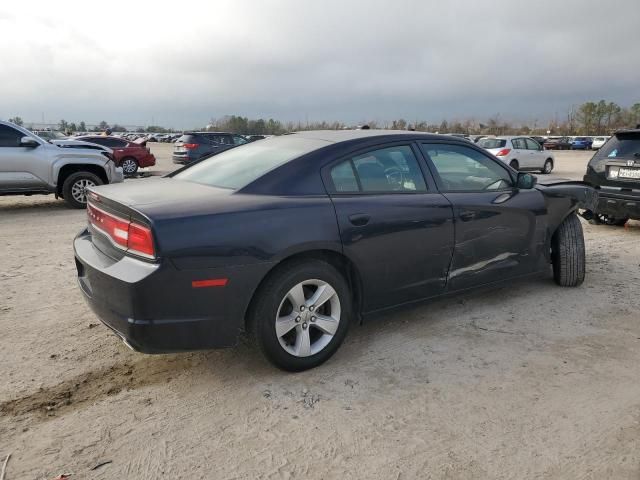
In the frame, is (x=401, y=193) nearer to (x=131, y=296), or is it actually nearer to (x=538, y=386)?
(x=538, y=386)

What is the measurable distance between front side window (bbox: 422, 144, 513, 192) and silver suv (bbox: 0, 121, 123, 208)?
23.5ft

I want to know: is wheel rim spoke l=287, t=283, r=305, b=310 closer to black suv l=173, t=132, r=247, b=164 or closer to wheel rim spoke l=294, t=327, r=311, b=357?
wheel rim spoke l=294, t=327, r=311, b=357

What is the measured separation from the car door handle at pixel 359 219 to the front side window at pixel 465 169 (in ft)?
2.88

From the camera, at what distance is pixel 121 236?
9.68 feet

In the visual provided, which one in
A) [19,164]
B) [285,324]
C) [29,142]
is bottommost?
[285,324]

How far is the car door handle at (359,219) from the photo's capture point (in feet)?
10.9

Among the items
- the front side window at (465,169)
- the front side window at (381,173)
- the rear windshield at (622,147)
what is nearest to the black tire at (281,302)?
the front side window at (381,173)

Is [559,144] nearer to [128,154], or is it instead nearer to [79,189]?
[128,154]

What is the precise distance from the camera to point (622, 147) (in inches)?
286

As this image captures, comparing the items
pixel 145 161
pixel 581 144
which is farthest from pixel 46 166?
pixel 581 144

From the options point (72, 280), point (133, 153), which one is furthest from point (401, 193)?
point (133, 153)

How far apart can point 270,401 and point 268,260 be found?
81cm

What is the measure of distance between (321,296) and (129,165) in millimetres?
16072

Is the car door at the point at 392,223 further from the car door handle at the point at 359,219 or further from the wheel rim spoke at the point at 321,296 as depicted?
the wheel rim spoke at the point at 321,296
